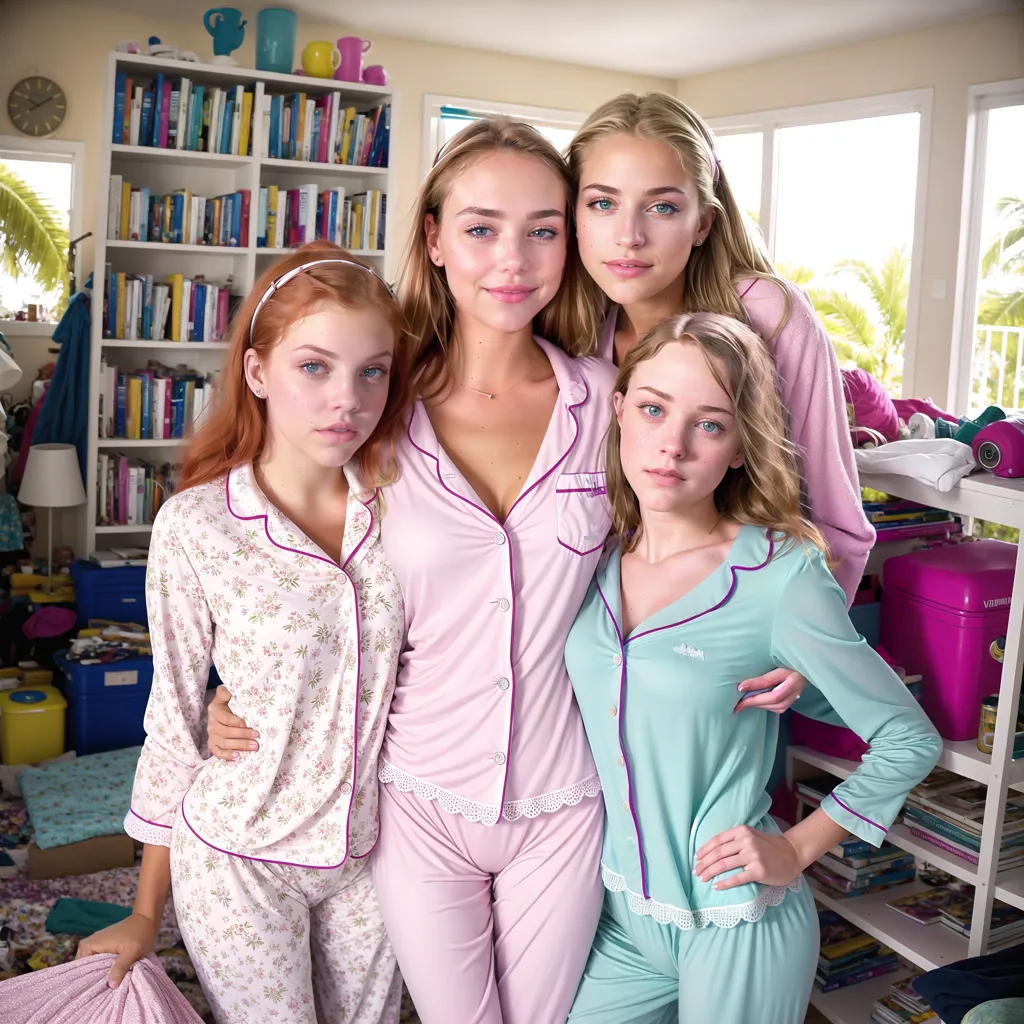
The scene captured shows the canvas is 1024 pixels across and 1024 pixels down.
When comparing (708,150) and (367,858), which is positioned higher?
(708,150)

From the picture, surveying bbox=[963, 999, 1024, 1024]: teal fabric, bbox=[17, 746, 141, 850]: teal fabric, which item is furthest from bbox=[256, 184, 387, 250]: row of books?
bbox=[963, 999, 1024, 1024]: teal fabric

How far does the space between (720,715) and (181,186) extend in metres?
4.55

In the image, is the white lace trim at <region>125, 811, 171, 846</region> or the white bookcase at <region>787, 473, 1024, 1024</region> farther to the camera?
the white bookcase at <region>787, 473, 1024, 1024</region>

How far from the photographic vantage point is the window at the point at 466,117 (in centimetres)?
745

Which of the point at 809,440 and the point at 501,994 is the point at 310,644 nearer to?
the point at 501,994

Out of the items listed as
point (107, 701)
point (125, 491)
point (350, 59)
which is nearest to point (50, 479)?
point (125, 491)

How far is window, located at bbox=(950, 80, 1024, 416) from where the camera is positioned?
6277 millimetres

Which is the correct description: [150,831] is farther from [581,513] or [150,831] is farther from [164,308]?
[164,308]

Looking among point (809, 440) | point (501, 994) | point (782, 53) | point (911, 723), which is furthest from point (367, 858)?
point (782, 53)

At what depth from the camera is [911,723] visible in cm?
158

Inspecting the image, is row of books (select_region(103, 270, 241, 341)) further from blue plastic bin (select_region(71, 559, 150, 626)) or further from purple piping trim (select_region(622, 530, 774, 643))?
purple piping trim (select_region(622, 530, 774, 643))

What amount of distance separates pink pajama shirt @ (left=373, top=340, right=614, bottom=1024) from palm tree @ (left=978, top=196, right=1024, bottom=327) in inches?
220

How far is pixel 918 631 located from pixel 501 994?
1.10 meters

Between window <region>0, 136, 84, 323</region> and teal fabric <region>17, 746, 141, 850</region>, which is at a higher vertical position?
window <region>0, 136, 84, 323</region>
